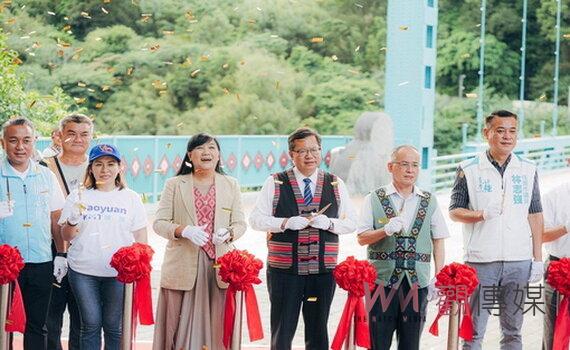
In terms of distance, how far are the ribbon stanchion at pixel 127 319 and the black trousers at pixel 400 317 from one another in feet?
3.89

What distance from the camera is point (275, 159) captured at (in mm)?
20625

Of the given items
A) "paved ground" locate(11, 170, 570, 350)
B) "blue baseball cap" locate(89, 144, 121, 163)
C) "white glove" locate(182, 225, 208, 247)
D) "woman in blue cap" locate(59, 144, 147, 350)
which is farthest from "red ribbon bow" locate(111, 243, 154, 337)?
"paved ground" locate(11, 170, 570, 350)

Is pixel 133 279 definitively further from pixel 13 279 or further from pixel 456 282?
pixel 456 282

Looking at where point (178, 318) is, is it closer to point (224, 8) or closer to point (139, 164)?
point (139, 164)

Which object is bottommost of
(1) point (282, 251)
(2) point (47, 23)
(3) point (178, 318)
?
(3) point (178, 318)

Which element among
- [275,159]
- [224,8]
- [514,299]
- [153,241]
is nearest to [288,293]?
[514,299]

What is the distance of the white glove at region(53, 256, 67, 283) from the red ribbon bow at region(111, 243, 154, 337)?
403 mm

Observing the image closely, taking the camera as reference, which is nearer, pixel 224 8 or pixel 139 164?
pixel 139 164

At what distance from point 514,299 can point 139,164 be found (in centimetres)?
1154

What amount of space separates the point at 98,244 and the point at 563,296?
2.32m

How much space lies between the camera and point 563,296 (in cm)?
540

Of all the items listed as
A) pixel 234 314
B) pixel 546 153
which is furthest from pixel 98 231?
pixel 546 153

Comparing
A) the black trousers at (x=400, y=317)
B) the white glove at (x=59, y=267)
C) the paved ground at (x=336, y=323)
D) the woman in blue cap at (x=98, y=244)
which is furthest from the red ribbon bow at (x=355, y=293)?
the paved ground at (x=336, y=323)

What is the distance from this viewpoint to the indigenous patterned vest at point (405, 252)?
5461 mm
